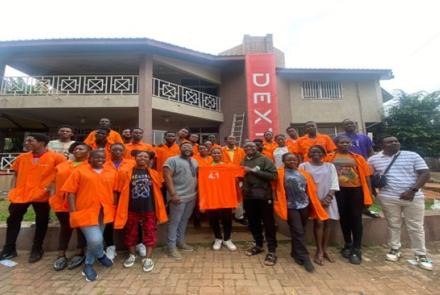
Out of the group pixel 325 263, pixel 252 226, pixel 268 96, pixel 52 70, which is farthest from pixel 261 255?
pixel 52 70

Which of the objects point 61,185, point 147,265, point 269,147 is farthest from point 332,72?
point 61,185

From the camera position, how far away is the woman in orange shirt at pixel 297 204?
10.8 ft

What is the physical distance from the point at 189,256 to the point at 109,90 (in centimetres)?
901

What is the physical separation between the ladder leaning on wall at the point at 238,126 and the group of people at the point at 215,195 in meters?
6.79

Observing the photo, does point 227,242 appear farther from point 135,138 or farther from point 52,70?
point 52,70

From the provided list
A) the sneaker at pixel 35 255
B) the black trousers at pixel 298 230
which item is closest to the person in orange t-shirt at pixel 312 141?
the black trousers at pixel 298 230

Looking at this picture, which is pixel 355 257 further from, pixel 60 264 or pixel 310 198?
pixel 60 264

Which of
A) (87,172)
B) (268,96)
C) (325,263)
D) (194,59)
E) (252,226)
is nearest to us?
(87,172)

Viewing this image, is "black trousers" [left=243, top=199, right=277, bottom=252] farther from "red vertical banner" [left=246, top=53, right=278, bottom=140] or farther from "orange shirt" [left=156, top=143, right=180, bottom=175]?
"red vertical banner" [left=246, top=53, right=278, bottom=140]

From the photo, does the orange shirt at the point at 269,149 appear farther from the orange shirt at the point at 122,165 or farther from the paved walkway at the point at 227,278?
the orange shirt at the point at 122,165

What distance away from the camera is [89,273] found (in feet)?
9.62

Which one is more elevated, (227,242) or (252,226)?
(252,226)

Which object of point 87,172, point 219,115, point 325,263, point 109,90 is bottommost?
point 325,263

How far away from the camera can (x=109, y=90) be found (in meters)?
10.3
